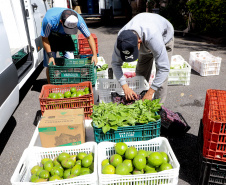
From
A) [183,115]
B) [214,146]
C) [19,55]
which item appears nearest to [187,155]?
[214,146]

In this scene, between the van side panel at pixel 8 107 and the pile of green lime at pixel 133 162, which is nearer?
the pile of green lime at pixel 133 162

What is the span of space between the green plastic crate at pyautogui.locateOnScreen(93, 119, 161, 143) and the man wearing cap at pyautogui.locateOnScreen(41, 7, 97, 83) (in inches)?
84.1

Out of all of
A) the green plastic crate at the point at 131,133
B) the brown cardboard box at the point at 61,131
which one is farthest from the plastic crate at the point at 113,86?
the green plastic crate at the point at 131,133

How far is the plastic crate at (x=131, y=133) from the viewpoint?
246 centimetres

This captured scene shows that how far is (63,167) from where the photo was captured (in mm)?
2279

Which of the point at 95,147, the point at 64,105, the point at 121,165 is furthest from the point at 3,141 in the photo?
the point at 121,165

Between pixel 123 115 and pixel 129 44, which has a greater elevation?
pixel 129 44

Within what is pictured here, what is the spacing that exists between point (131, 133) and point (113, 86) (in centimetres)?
156

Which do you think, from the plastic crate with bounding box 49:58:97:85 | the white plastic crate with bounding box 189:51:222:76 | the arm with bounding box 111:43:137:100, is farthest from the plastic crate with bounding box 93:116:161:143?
the white plastic crate with bounding box 189:51:222:76

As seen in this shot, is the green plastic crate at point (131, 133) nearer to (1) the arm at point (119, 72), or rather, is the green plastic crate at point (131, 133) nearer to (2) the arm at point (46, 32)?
(1) the arm at point (119, 72)

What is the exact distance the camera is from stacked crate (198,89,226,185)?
7.15 ft

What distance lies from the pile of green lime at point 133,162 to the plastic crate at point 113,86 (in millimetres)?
1545

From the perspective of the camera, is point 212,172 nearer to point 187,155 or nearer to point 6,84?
point 187,155

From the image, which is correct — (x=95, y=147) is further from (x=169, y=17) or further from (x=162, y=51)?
(x=169, y=17)
